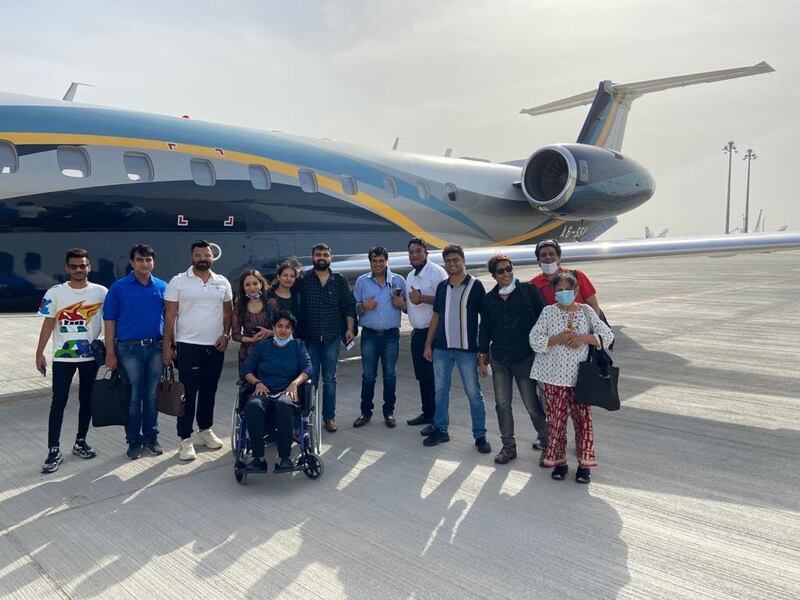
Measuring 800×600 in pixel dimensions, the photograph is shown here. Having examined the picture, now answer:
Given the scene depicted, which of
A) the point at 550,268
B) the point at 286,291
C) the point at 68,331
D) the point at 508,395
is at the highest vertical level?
the point at 550,268

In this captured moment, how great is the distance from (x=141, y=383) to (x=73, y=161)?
353cm

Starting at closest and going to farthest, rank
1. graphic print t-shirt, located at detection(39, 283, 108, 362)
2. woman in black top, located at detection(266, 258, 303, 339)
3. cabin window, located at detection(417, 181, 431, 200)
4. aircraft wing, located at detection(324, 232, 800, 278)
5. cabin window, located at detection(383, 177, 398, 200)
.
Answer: graphic print t-shirt, located at detection(39, 283, 108, 362), woman in black top, located at detection(266, 258, 303, 339), aircraft wing, located at detection(324, 232, 800, 278), cabin window, located at detection(383, 177, 398, 200), cabin window, located at detection(417, 181, 431, 200)

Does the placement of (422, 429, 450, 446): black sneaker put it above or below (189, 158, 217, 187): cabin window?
below

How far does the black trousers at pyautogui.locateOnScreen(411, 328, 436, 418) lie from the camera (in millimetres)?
6082

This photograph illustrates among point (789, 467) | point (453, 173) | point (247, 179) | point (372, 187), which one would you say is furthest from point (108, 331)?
point (453, 173)

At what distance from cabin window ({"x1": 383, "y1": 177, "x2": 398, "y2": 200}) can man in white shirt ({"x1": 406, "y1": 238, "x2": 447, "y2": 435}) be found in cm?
514

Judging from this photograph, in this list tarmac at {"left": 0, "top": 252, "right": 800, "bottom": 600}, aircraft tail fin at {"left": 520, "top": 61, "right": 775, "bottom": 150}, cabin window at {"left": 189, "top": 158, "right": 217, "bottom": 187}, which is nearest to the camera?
tarmac at {"left": 0, "top": 252, "right": 800, "bottom": 600}

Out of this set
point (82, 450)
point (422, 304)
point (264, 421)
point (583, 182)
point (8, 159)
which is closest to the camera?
point (264, 421)

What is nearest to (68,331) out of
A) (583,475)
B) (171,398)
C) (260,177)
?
(171,398)

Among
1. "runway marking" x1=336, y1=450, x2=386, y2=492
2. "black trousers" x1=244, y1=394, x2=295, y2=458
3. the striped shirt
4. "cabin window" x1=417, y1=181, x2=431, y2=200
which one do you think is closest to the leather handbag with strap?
"black trousers" x1=244, y1=394, x2=295, y2=458

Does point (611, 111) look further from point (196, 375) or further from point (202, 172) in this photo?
point (196, 375)

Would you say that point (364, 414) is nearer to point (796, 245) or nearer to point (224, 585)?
point (224, 585)

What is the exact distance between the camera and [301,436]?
4.75 metres

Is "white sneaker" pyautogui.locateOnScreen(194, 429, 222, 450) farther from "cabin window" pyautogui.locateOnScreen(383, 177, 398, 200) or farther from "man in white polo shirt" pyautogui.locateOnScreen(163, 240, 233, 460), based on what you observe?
"cabin window" pyautogui.locateOnScreen(383, 177, 398, 200)
